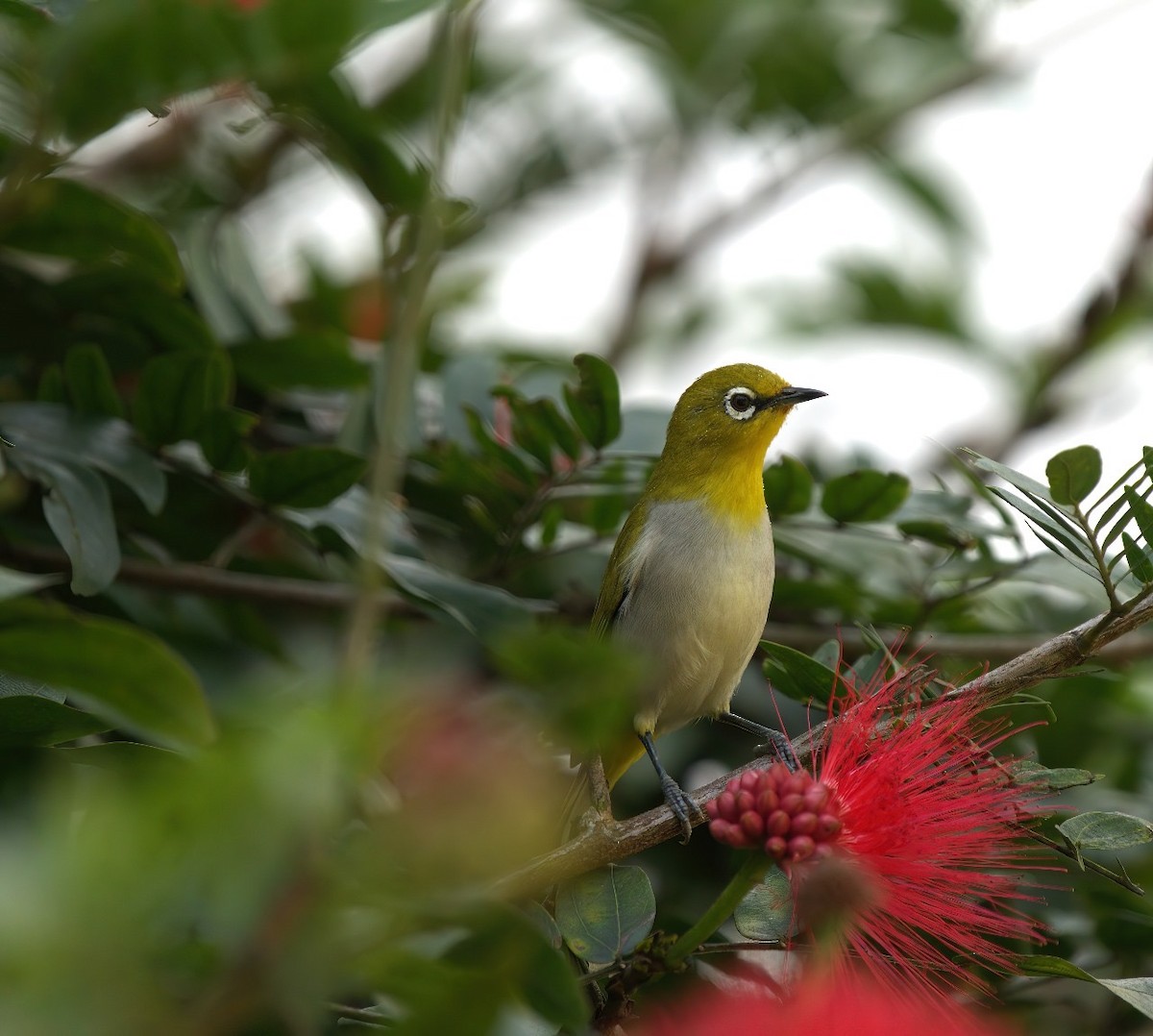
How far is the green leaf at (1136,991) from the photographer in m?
1.74

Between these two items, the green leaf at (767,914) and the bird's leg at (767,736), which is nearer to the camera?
the green leaf at (767,914)

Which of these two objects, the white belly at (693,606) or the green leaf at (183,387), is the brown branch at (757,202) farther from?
the green leaf at (183,387)

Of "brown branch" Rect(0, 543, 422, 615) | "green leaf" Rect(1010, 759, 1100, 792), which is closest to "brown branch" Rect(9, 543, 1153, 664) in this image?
"brown branch" Rect(0, 543, 422, 615)

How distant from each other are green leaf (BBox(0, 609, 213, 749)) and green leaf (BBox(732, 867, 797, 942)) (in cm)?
110

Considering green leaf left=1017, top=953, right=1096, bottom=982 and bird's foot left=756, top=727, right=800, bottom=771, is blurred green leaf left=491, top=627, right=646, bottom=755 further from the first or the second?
bird's foot left=756, top=727, right=800, bottom=771

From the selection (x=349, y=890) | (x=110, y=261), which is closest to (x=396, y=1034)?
(x=349, y=890)

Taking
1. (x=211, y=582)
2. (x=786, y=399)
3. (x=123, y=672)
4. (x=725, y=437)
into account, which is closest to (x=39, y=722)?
(x=123, y=672)

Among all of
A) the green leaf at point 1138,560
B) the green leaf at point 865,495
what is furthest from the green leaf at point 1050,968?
the green leaf at point 865,495

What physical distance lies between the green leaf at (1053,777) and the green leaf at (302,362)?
5.43 ft

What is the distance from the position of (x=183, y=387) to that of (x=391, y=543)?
1.67 ft

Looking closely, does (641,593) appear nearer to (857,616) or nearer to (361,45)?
(857,616)

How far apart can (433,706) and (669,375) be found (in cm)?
359

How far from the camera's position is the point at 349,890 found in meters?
0.87

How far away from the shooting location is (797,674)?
A: 2152mm
